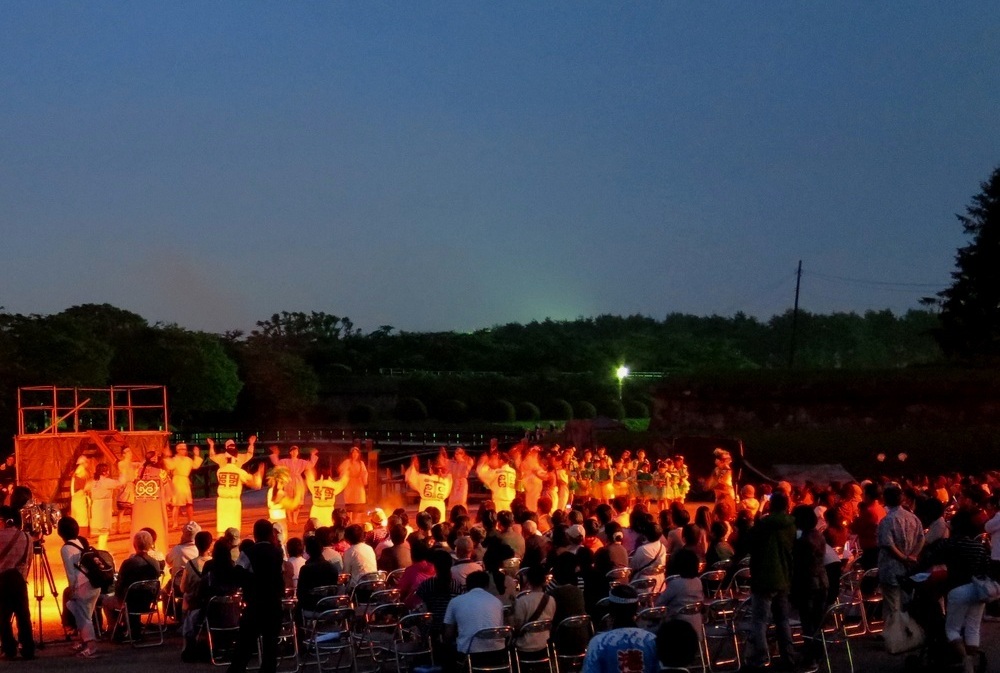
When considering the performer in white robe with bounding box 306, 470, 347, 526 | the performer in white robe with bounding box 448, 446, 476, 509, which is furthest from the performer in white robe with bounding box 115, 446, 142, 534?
the performer in white robe with bounding box 448, 446, 476, 509

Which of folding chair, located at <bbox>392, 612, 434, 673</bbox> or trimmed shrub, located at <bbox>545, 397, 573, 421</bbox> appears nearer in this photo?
folding chair, located at <bbox>392, 612, 434, 673</bbox>

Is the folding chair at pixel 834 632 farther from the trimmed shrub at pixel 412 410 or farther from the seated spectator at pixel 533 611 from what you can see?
the trimmed shrub at pixel 412 410

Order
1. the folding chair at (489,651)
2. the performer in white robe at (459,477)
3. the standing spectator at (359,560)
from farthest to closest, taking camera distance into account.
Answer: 1. the performer in white robe at (459,477)
2. the standing spectator at (359,560)
3. the folding chair at (489,651)

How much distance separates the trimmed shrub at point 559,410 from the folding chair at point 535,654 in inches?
2115

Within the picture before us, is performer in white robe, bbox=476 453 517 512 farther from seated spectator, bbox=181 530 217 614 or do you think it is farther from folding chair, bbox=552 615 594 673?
folding chair, bbox=552 615 594 673

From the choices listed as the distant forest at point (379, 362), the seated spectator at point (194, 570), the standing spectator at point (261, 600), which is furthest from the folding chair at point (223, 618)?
the distant forest at point (379, 362)

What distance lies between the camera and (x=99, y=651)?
12.0 m

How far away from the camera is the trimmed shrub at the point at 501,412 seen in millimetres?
62094

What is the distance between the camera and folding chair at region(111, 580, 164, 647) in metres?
12.0

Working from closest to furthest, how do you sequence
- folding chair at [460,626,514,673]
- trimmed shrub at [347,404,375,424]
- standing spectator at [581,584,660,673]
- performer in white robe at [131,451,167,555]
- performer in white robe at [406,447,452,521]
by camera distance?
standing spectator at [581,584,660,673]
folding chair at [460,626,514,673]
performer in white robe at [131,451,167,555]
performer in white robe at [406,447,452,521]
trimmed shrub at [347,404,375,424]

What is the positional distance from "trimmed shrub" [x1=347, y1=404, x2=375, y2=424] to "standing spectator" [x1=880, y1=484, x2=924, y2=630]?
53813 millimetres

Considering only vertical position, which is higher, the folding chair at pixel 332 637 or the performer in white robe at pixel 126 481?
the performer in white robe at pixel 126 481

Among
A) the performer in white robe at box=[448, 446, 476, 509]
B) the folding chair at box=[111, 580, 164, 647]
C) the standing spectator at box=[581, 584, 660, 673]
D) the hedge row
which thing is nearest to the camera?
the standing spectator at box=[581, 584, 660, 673]

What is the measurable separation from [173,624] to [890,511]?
7746mm
